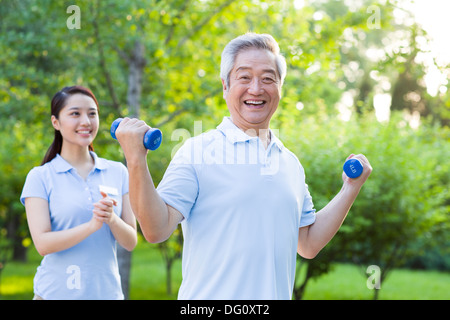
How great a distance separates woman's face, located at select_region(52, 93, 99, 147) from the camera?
9.36ft

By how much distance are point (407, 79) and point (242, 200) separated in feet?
65.6

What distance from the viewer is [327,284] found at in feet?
34.5

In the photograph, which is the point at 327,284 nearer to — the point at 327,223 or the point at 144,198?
the point at 327,223

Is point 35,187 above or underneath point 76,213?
above

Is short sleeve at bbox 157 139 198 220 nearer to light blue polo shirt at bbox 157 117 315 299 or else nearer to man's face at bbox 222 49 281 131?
light blue polo shirt at bbox 157 117 315 299

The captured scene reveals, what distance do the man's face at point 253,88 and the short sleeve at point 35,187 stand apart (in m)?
1.28

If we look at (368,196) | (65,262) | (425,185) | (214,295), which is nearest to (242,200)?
(214,295)

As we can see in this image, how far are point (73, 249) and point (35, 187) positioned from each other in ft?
1.29

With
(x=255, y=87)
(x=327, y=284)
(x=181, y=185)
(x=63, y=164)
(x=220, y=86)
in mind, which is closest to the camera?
(x=181, y=185)

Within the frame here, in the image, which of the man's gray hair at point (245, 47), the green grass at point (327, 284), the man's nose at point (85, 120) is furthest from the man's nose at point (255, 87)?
the green grass at point (327, 284)

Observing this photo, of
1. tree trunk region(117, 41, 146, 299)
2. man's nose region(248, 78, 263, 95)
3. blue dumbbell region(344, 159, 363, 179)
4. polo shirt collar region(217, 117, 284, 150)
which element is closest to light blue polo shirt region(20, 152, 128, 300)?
polo shirt collar region(217, 117, 284, 150)

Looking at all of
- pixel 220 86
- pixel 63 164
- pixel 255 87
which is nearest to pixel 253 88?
pixel 255 87

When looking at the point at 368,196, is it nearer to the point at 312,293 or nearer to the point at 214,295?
the point at 312,293

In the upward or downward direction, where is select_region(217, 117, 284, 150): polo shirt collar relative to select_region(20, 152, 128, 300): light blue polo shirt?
upward
